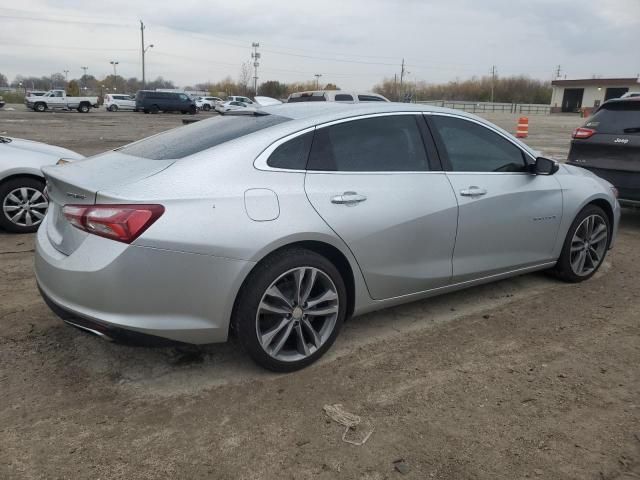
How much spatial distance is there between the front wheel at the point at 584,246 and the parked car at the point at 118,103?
44.8 metres

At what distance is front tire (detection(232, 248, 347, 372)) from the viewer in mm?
2938

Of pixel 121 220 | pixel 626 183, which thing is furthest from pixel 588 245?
pixel 121 220

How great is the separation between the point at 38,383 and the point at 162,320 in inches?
35.7

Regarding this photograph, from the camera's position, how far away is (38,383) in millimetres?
3031

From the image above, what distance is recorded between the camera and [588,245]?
4.80 meters

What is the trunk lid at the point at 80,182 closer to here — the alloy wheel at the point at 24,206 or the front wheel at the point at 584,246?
the alloy wheel at the point at 24,206

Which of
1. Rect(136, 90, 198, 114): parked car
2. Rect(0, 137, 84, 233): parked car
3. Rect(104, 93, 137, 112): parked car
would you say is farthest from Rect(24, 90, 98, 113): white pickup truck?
Rect(0, 137, 84, 233): parked car

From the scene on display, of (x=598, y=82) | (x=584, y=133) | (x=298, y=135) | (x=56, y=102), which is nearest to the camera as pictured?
(x=298, y=135)

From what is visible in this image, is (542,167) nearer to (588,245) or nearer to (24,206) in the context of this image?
(588,245)

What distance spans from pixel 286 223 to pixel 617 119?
18.1 feet

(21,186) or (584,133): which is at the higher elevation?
(584,133)

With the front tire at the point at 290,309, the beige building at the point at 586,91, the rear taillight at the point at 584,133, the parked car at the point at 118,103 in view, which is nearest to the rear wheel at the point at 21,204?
the front tire at the point at 290,309

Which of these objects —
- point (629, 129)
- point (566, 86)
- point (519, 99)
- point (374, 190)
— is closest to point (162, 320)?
point (374, 190)

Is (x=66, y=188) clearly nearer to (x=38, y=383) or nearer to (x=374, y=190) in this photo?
(x=38, y=383)
